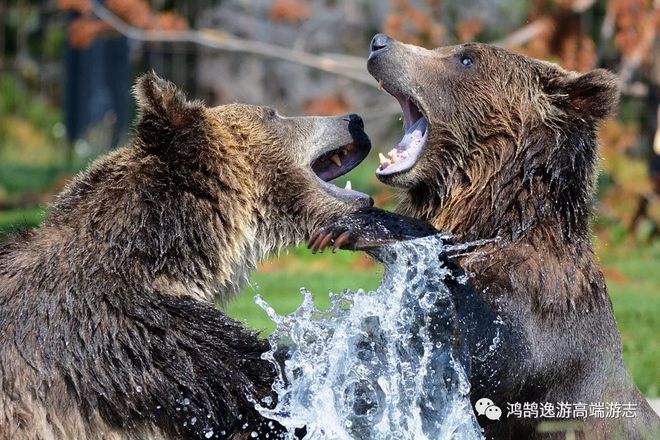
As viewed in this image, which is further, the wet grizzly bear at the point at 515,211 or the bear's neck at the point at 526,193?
the bear's neck at the point at 526,193

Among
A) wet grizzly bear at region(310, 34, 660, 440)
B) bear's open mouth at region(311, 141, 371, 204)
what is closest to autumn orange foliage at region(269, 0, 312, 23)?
wet grizzly bear at region(310, 34, 660, 440)

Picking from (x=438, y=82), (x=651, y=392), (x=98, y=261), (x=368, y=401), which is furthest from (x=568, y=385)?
(x=651, y=392)

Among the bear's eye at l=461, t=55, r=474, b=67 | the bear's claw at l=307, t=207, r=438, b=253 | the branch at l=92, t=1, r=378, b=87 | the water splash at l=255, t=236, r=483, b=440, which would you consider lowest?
the water splash at l=255, t=236, r=483, b=440

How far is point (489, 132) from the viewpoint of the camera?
16.8 feet

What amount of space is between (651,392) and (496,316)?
→ 9.05 ft

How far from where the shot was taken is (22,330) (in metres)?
4.27

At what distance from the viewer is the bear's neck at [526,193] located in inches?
190

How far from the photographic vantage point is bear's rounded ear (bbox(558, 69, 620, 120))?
496cm

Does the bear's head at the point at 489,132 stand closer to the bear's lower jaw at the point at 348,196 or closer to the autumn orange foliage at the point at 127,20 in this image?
the bear's lower jaw at the point at 348,196

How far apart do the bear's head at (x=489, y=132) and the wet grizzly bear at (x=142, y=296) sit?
0.78 metres

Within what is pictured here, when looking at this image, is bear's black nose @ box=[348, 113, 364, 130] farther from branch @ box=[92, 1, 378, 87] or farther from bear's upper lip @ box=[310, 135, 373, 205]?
branch @ box=[92, 1, 378, 87]

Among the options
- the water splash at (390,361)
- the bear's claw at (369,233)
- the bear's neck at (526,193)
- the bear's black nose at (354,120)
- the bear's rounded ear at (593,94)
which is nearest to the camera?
the water splash at (390,361)

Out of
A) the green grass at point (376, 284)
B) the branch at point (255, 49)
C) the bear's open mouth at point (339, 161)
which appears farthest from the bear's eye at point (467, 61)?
the branch at point (255, 49)

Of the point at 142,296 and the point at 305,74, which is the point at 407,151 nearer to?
the point at 142,296
